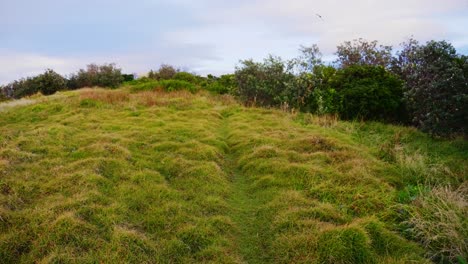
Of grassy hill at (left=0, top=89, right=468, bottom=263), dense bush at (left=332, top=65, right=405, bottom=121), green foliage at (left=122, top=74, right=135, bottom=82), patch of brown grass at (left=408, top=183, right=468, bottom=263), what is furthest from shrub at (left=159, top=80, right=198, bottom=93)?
green foliage at (left=122, top=74, right=135, bottom=82)

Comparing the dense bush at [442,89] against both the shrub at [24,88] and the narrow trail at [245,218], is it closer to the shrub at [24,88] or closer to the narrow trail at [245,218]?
the narrow trail at [245,218]

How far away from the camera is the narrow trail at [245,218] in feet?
17.5

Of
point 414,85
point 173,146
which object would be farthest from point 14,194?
point 414,85

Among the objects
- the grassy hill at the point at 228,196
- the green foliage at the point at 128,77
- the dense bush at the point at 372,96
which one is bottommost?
the grassy hill at the point at 228,196

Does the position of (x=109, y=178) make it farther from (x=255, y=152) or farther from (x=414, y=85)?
(x=414, y=85)

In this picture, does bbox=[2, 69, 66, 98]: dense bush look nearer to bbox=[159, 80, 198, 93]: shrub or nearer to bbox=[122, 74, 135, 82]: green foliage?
bbox=[122, 74, 135, 82]: green foliage

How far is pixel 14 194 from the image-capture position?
6605mm

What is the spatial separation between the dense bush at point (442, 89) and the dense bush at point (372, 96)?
2063 millimetres

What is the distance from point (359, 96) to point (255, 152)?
651 cm

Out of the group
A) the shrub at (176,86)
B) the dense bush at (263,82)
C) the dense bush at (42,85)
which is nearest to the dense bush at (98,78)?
the dense bush at (42,85)

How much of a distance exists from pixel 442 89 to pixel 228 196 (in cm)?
697

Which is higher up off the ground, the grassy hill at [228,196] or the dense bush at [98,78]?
the dense bush at [98,78]

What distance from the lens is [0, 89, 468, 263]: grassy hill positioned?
16.8 feet

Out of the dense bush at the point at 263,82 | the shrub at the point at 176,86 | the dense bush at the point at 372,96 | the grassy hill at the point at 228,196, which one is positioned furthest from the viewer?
the shrub at the point at 176,86
